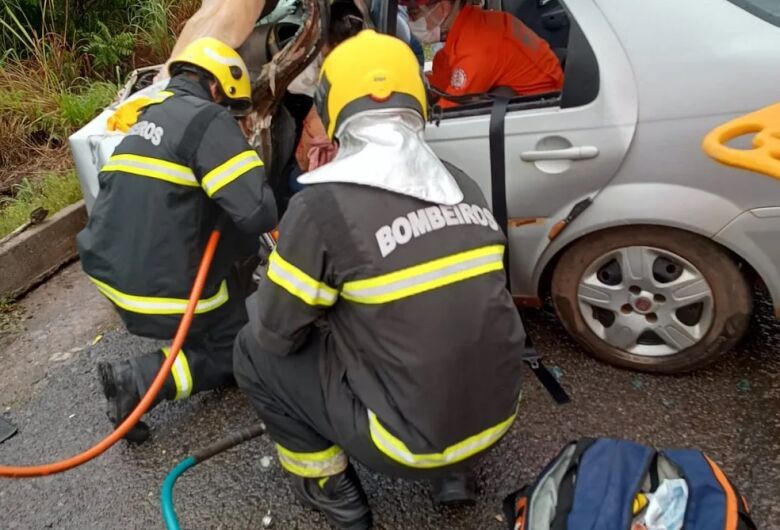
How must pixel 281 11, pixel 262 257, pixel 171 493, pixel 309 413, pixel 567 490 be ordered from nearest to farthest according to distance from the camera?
pixel 567 490, pixel 309 413, pixel 171 493, pixel 262 257, pixel 281 11

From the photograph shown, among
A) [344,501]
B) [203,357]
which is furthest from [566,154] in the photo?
[203,357]

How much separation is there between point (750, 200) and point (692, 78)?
0.44 metres

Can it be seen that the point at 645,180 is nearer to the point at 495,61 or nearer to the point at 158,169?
the point at 495,61

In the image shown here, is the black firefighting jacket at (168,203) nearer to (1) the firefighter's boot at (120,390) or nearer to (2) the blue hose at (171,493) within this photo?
(1) the firefighter's boot at (120,390)

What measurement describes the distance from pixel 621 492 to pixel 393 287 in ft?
2.54

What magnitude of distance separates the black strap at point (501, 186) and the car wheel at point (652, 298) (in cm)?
23

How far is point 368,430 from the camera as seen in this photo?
75.5 inches

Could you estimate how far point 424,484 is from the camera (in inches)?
96.8

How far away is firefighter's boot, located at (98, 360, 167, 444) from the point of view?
2717 mm

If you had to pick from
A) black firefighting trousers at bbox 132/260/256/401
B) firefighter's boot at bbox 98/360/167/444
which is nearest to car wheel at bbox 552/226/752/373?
black firefighting trousers at bbox 132/260/256/401

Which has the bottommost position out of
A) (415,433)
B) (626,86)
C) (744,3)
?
(415,433)

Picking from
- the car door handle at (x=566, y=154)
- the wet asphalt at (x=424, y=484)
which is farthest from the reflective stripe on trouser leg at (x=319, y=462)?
the car door handle at (x=566, y=154)

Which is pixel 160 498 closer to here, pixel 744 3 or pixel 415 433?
pixel 415 433

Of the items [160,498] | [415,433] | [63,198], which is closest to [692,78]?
[415,433]
